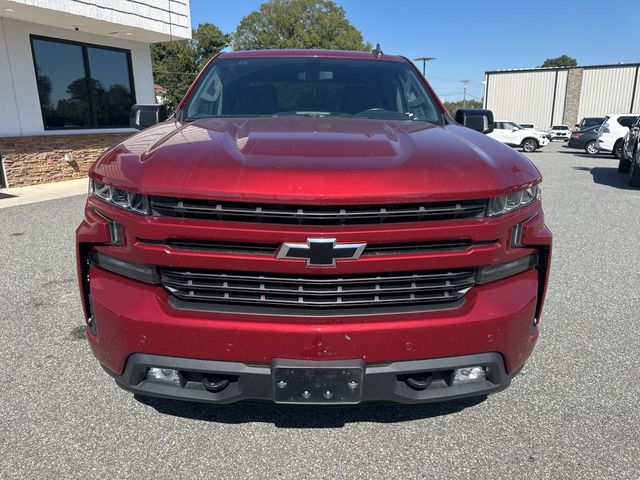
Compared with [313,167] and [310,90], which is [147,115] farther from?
[313,167]

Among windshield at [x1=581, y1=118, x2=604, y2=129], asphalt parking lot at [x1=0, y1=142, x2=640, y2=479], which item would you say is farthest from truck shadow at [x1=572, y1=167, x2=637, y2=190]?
windshield at [x1=581, y1=118, x2=604, y2=129]

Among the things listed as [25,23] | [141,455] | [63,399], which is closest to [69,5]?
[25,23]

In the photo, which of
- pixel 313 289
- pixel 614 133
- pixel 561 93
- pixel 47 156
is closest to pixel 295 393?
pixel 313 289

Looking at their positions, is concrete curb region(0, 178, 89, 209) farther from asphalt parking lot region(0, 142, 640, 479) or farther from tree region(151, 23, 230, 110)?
tree region(151, 23, 230, 110)

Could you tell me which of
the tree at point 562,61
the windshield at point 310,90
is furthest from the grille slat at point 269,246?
the tree at point 562,61

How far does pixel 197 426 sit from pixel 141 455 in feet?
0.93

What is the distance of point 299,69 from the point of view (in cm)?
324

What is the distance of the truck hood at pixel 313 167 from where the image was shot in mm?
1660

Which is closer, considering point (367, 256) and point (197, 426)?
point (367, 256)

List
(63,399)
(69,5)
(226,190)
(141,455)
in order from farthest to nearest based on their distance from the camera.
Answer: (69,5) < (63,399) < (141,455) < (226,190)

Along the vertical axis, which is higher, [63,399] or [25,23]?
[25,23]

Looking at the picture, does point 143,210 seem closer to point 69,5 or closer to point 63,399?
point 63,399

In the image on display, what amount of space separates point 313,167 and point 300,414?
132 centimetres

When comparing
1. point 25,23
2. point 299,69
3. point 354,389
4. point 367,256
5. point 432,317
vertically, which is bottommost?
point 354,389
